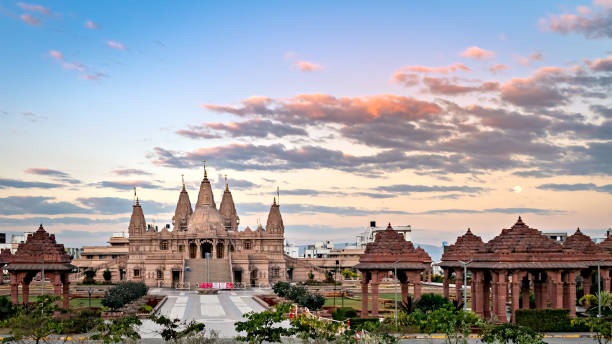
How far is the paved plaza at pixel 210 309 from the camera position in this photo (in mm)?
53125

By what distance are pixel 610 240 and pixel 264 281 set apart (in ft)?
195

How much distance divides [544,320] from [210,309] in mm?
32191

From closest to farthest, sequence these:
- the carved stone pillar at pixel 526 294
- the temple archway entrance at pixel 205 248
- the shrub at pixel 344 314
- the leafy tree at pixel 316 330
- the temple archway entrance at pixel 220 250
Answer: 1. the leafy tree at pixel 316 330
2. the carved stone pillar at pixel 526 294
3. the shrub at pixel 344 314
4. the temple archway entrance at pixel 220 250
5. the temple archway entrance at pixel 205 248

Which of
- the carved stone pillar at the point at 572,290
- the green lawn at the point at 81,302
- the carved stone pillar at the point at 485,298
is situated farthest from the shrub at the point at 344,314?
the green lawn at the point at 81,302

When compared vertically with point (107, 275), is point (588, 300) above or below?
above

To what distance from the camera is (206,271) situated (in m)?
113

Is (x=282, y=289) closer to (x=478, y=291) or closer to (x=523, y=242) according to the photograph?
(x=478, y=291)

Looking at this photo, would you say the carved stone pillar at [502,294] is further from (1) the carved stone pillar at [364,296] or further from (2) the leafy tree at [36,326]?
(2) the leafy tree at [36,326]

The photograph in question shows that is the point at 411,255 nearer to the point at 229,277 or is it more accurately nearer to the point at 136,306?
the point at 136,306

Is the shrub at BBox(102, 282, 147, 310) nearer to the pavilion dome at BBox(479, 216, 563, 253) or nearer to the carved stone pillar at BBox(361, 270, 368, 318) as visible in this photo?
the carved stone pillar at BBox(361, 270, 368, 318)

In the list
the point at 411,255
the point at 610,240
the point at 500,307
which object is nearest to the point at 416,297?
the point at 411,255

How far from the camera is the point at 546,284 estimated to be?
180 feet

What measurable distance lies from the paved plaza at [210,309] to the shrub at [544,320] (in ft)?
58.1

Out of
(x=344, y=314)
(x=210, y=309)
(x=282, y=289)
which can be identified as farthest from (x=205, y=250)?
(x=344, y=314)
